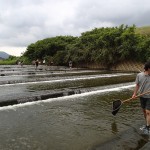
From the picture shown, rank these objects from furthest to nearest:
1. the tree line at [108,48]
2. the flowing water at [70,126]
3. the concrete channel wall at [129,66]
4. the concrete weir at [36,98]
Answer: the concrete channel wall at [129,66]
the tree line at [108,48]
the concrete weir at [36,98]
the flowing water at [70,126]

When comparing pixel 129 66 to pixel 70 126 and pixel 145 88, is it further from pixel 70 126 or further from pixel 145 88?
pixel 145 88

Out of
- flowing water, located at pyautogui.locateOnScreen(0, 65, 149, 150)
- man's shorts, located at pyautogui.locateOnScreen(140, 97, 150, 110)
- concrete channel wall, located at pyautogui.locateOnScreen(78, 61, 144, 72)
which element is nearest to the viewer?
flowing water, located at pyautogui.locateOnScreen(0, 65, 149, 150)

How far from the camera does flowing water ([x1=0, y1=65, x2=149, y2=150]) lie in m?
6.80

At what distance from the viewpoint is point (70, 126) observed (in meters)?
8.38

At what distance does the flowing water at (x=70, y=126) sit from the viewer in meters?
6.80

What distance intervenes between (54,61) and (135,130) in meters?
46.5

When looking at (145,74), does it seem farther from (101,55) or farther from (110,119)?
(101,55)

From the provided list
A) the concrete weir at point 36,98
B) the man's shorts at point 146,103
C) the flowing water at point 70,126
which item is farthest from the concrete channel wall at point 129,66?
the man's shorts at point 146,103

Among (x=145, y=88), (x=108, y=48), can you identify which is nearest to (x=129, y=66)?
(x=108, y=48)

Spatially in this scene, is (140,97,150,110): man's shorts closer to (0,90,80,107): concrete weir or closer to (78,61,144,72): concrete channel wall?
(0,90,80,107): concrete weir

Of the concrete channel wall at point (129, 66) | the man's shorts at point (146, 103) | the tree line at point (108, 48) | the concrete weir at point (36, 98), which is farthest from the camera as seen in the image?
the concrete channel wall at point (129, 66)

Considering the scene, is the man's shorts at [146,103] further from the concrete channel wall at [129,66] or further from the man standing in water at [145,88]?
the concrete channel wall at [129,66]

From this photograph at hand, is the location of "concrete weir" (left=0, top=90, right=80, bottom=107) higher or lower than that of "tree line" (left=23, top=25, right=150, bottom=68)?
lower

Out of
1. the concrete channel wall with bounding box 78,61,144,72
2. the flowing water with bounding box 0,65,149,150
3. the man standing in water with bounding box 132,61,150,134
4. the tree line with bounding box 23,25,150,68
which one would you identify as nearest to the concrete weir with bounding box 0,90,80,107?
the flowing water with bounding box 0,65,149,150
